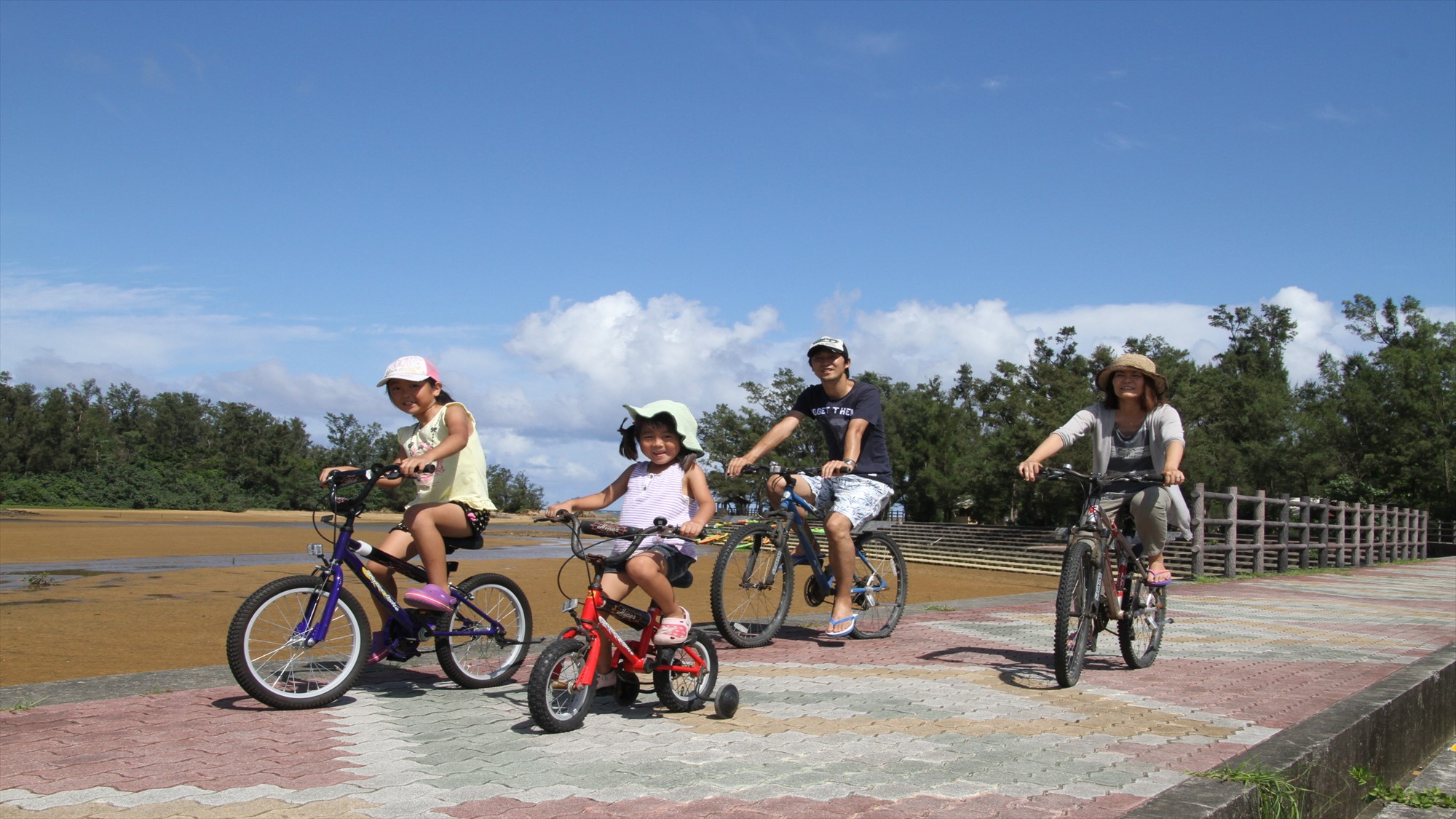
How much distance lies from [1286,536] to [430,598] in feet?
63.2

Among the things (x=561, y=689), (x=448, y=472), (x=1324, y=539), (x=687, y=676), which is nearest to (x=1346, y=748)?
(x=687, y=676)

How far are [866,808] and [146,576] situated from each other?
1080 centimetres

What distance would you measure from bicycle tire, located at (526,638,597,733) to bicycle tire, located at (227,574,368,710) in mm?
966

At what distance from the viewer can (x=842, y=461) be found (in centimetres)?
693

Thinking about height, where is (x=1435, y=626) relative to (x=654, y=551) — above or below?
below

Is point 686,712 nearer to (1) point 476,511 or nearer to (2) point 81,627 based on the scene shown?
(1) point 476,511

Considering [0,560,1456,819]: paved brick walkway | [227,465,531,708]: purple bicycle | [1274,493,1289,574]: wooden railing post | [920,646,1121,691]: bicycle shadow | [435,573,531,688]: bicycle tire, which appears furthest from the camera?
[1274,493,1289,574]: wooden railing post

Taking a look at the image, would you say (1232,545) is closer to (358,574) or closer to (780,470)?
(780,470)

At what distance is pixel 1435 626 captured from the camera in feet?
32.8

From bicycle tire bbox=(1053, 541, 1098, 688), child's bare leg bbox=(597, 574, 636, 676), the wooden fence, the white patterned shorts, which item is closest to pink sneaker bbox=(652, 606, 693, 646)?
child's bare leg bbox=(597, 574, 636, 676)

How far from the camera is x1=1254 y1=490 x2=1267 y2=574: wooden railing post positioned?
18.7 meters

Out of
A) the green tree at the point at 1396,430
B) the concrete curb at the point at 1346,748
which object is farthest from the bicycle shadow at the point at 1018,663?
the green tree at the point at 1396,430

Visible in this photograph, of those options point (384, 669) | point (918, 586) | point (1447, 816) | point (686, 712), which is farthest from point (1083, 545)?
point (918, 586)

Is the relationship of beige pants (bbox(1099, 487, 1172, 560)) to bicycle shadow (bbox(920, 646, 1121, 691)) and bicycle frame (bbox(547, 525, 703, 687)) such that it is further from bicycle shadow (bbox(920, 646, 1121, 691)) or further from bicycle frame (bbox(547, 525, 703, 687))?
bicycle frame (bbox(547, 525, 703, 687))
